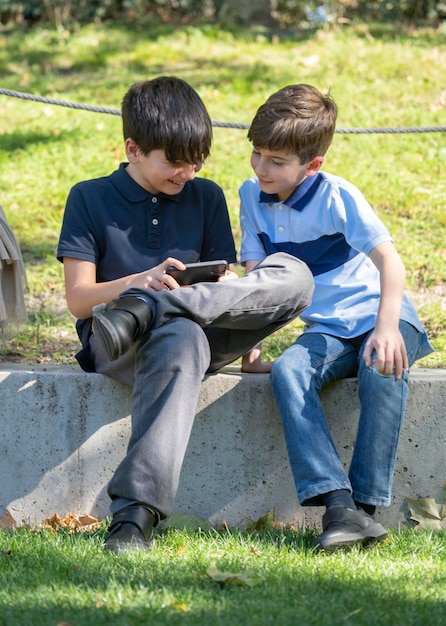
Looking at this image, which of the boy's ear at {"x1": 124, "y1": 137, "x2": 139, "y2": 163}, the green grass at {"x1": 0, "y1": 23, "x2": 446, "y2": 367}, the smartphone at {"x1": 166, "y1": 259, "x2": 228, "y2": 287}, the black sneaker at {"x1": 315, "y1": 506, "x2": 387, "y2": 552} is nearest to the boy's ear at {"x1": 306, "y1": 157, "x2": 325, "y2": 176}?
the smartphone at {"x1": 166, "y1": 259, "x2": 228, "y2": 287}

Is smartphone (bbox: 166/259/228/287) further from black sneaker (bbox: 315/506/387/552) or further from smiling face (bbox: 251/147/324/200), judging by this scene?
black sneaker (bbox: 315/506/387/552)

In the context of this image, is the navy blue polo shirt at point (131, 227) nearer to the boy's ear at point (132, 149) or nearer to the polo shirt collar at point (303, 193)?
the boy's ear at point (132, 149)

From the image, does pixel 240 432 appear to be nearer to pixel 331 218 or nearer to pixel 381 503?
pixel 381 503

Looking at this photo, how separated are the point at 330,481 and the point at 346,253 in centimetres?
82

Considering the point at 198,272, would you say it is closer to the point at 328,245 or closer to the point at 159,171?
the point at 159,171

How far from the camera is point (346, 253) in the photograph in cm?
312

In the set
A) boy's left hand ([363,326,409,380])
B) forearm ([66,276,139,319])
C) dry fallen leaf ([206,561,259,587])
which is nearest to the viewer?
dry fallen leaf ([206,561,259,587])

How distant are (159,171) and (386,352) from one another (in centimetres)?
94

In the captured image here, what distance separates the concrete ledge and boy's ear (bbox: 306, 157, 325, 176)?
72 cm

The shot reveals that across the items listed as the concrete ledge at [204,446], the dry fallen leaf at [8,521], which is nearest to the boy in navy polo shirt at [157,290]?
the concrete ledge at [204,446]

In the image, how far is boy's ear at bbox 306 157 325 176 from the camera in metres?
3.07

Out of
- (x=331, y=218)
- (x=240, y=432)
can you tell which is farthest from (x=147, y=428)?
(x=331, y=218)

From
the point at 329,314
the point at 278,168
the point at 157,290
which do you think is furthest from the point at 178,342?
the point at 278,168

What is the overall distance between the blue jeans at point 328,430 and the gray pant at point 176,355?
0.20m
